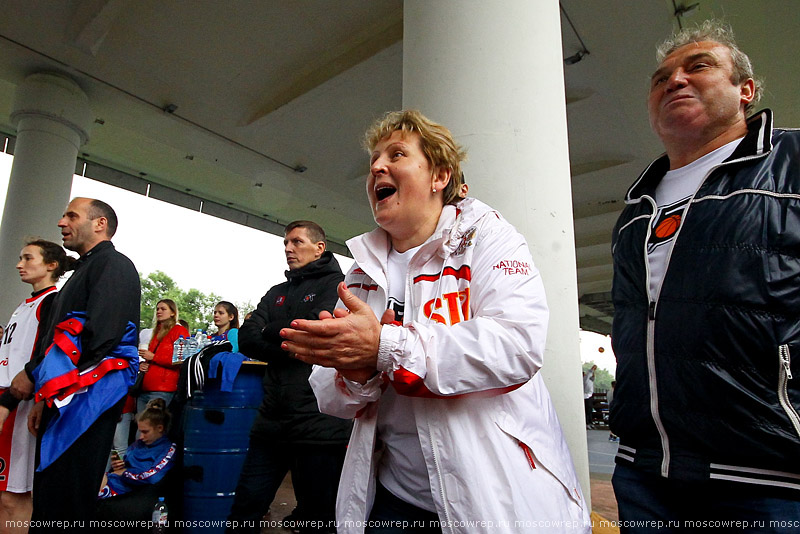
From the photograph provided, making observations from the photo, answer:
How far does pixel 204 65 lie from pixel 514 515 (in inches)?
306

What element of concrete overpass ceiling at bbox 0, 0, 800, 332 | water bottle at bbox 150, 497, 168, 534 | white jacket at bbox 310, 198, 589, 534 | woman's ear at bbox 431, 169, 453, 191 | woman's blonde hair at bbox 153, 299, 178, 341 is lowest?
water bottle at bbox 150, 497, 168, 534

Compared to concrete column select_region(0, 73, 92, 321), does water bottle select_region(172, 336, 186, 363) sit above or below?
below

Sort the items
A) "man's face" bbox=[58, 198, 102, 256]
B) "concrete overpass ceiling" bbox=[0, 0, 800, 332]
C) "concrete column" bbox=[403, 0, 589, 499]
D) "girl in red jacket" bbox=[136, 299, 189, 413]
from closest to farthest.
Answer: "concrete column" bbox=[403, 0, 589, 499], "man's face" bbox=[58, 198, 102, 256], "girl in red jacket" bbox=[136, 299, 189, 413], "concrete overpass ceiling" bbox=[0, 0, 800, 332]

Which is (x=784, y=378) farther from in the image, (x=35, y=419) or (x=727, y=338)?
(x=35, y=419)

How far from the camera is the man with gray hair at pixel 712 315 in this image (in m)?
1.15

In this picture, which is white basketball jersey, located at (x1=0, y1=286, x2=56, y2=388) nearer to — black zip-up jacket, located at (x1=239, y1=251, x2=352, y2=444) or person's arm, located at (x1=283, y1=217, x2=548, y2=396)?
black zip-up jacket, located at (x1=239, y1=251, x2=352, y2=444)

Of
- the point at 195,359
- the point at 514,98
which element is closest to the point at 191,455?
the point at 195,359

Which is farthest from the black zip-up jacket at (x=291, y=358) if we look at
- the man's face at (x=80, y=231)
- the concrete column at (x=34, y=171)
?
the concrete column at (x=34, y=171)

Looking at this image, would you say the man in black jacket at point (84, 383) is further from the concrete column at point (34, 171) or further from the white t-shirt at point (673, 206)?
the concrete column at point (34, 171)

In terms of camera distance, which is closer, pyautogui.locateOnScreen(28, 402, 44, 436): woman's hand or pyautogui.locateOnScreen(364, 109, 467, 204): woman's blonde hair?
pyautogui.locateOnScreen(364, 109, 467, 204): woman's blonde hair

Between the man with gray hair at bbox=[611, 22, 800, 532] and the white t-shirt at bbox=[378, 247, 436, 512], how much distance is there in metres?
0.59

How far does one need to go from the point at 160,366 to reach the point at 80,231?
268cm

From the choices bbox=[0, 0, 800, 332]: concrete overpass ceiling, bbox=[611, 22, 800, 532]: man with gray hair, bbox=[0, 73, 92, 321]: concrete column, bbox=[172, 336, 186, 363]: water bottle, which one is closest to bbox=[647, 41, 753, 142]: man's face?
bbox=[611, 22, 800, 532]: man with gray hair

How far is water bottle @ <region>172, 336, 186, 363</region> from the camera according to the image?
5.36 meters
